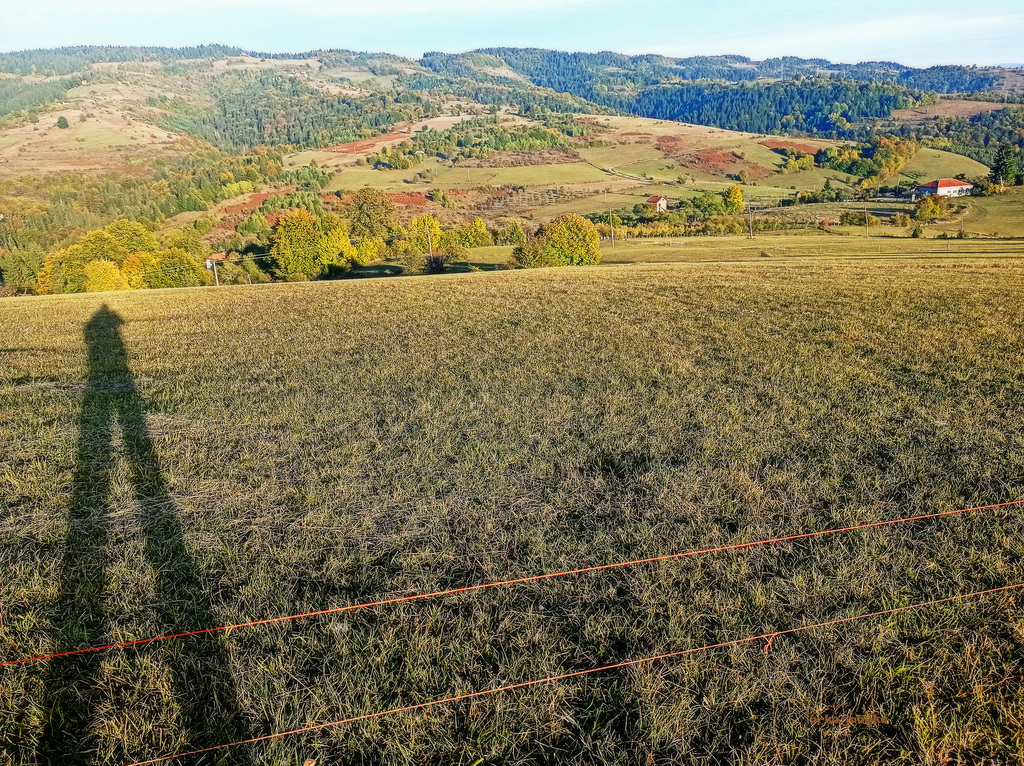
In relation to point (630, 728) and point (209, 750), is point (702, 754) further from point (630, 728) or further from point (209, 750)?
point (209, 750)

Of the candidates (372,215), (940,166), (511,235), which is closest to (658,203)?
(511,235)

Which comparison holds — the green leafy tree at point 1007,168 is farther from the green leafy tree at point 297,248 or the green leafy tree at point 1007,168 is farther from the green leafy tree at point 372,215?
the green leafy tree at point 297,248

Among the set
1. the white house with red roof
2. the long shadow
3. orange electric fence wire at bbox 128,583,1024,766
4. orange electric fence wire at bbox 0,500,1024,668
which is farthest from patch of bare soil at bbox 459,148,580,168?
orange electric fence wire at bbox 128,583,1024,766

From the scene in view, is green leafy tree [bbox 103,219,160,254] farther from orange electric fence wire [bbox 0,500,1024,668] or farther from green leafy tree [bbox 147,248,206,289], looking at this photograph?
orange electric fence wire [bbox 0,500,1024,668]

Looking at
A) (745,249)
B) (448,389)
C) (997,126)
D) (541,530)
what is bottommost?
(745,249)

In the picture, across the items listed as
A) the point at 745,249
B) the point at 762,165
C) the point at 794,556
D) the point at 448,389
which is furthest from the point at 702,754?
the point at 762,165

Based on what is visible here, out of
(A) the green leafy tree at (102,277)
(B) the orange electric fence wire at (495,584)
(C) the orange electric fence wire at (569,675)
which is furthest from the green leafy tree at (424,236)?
(C) the orange electric fence wire at (569,675)
